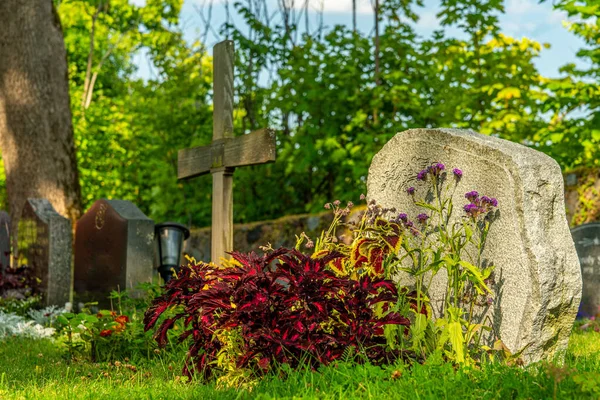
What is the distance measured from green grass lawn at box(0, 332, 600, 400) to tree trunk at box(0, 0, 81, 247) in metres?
5.33

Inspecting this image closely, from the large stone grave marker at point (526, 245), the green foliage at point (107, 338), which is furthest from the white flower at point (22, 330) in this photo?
the large stone grave marker at point (526, 245)

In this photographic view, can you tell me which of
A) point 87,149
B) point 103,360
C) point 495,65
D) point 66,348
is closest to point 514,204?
point 103,360

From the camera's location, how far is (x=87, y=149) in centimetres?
1789

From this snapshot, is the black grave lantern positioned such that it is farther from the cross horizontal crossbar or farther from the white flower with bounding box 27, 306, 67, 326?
the cross horizontal crossbar

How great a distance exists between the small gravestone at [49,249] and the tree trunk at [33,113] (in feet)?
3.71

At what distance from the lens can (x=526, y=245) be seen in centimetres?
452

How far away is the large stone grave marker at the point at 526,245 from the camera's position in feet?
14.8

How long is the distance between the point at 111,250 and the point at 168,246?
90 centimetres

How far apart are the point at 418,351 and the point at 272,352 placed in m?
0.92

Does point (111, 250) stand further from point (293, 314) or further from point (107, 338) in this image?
point (293, 314)

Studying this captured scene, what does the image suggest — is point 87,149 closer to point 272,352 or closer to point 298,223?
point 298,223

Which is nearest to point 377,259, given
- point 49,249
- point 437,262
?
point 437,262

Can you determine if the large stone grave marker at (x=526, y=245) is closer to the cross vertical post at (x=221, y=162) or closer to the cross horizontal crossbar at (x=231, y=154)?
the cross horizontal crossbar at (x=231, y=154)

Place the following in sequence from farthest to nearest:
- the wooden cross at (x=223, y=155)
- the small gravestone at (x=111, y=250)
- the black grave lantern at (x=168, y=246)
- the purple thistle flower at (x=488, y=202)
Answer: the black grave lantern at (x=168, y=246)
the small gravestone at (x=111, y=250)
the wooden cross at (x=223, y=155)
the purple thistle flower at (x=488, y=202)
